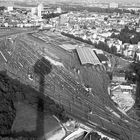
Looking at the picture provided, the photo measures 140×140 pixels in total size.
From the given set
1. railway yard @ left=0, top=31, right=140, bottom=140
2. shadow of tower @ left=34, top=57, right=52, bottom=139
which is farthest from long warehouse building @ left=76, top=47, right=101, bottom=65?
shadow of tower @ left=34, top=57, right=52, bottom=139

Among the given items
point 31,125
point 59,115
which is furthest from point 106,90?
point 31,125

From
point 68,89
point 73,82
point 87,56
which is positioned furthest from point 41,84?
point 87,56

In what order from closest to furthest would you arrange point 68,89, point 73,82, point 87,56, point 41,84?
point 68,89 → point 41,84 → point 73,82 → point 87,56

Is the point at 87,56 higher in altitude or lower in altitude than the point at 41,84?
higher

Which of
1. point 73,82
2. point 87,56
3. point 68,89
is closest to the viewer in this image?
point 68,89

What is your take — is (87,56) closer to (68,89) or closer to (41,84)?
(68,89)

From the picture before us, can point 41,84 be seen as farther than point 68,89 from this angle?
Yes

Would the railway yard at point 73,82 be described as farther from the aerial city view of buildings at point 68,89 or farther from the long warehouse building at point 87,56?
the long warehouse building at point 87,56
